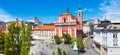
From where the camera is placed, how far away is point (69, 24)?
88688 millimetres

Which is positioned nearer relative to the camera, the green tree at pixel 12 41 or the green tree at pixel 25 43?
the green tree at pixel 12 41

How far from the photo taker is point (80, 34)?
297ft

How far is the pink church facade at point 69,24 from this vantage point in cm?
8800

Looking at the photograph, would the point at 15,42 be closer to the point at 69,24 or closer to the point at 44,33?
the point at 69,24

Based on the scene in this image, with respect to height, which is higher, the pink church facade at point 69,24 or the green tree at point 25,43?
the pink church facade at point 69,24

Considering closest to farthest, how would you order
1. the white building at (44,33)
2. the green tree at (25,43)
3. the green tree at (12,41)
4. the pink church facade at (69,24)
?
the green tree at (12,41) → the green tree at (25,43) → the pink church facade at (69,24) → the white building at (44,33)

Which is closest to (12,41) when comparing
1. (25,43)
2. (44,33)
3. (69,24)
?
(25,43)

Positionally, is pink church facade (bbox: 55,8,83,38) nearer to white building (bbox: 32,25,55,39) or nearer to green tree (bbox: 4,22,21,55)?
white building (bbox: 32,25,55,39)

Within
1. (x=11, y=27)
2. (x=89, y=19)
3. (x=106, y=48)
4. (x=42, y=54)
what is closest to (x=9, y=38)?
(x=11, y=27)

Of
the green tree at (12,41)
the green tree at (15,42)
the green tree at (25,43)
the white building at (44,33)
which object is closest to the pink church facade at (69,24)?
the white building at (44,33)

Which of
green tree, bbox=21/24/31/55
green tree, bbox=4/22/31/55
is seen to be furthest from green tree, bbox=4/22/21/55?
green tree, bbox=21/24/31/55

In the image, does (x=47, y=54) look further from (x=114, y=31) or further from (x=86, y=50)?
(x=114, y=31)

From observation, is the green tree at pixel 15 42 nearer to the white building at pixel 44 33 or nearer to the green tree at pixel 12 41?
the green tree at pixel 12 41

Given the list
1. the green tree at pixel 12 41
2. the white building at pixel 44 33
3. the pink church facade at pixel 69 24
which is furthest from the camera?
the white building at pixel 44 33
